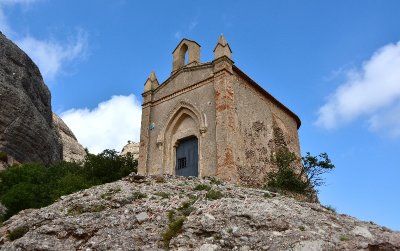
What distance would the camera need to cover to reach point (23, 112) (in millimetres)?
28578

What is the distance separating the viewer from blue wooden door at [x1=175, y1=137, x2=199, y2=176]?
20297 millimetres

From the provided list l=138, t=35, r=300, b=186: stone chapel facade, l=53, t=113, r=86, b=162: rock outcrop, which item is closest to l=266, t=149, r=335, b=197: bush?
l=138, t=35, r=300, b=186: stone chapel facade

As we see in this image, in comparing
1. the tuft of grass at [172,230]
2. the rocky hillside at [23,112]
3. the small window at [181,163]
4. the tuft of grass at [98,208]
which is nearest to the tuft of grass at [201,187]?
the tuft of grass at [172,230]

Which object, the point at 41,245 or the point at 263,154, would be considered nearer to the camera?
the point at 41,245

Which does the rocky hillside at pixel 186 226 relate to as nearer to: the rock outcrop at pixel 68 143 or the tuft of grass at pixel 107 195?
the tuft of grass at pixel 107 195

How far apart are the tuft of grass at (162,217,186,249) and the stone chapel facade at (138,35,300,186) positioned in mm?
7489

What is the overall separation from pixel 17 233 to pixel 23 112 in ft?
64.9

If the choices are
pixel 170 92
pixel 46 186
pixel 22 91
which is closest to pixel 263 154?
pixel 170 92

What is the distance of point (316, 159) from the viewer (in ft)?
64.3

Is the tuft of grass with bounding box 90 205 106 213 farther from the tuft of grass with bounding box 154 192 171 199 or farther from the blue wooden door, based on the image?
the blue wooden door

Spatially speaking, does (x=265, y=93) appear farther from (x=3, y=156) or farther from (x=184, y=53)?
(x=3, y=156)

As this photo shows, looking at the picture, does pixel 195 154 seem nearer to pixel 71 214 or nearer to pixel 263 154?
pixel 263 154

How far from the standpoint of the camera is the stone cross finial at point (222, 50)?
67.2 ft

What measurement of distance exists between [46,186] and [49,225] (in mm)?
9693
